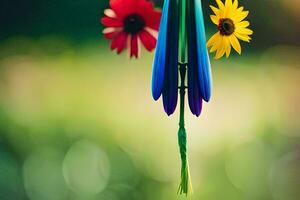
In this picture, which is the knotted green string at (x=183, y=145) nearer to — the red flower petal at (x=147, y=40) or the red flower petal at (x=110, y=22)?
the red flower petal at (x=147, y=40)

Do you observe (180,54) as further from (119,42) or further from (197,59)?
(119,42)

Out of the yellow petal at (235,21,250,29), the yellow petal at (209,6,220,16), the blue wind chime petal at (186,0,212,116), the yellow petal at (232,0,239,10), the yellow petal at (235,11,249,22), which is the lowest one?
the blue wind chime petal at (186,0,212,116)

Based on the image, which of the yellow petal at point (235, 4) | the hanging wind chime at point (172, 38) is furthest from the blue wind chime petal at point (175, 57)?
the yellow petal at point (235, 4)

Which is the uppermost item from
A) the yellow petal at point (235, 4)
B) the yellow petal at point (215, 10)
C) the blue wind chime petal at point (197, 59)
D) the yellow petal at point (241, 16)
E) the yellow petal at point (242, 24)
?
the yellow petal at point (235, 4)

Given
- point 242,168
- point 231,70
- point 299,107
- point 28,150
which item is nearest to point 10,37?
point 28,150

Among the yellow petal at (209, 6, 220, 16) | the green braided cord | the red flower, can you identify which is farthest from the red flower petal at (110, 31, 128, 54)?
the yellow petal at (209, 6, 220, 16)

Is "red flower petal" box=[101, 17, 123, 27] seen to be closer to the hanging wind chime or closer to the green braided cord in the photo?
the hanging wind chime

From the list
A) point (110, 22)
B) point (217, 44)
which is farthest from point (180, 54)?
point (110, 22)

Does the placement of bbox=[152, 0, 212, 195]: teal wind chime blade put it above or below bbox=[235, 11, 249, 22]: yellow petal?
below
